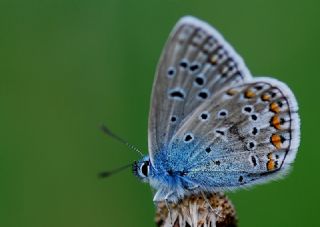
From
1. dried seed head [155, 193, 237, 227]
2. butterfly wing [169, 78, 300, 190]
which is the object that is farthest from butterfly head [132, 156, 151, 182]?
dried seed head [155, 193, 237, 227]

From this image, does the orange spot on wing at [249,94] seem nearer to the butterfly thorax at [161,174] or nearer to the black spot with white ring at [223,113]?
the black spot with white ring at [223,113]

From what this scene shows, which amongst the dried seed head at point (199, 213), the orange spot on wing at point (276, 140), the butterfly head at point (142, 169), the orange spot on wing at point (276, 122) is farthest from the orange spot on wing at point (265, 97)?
the butterfly head at point (142, 169)

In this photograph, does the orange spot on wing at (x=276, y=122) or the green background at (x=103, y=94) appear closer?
the orange spot on wing at (x=276, y=122)

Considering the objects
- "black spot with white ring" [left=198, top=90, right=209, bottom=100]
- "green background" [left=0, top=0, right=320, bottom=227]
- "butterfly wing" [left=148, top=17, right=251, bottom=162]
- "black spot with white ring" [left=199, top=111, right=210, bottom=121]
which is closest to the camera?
"butterfly wing" [left=148, top=17, right=251, bottom=162]

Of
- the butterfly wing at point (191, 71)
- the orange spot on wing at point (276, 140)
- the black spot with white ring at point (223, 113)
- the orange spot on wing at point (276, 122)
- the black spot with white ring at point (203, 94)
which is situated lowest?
the orange spot on wing at point (276, 140)

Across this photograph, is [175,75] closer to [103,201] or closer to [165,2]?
[103,201]

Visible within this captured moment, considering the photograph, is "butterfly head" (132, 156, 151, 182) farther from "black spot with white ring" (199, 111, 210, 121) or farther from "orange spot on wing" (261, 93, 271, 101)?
"orange spot on wing" (261, 93, 271, 101)

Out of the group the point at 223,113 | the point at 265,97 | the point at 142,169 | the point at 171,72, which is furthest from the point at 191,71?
the point at 142,169
